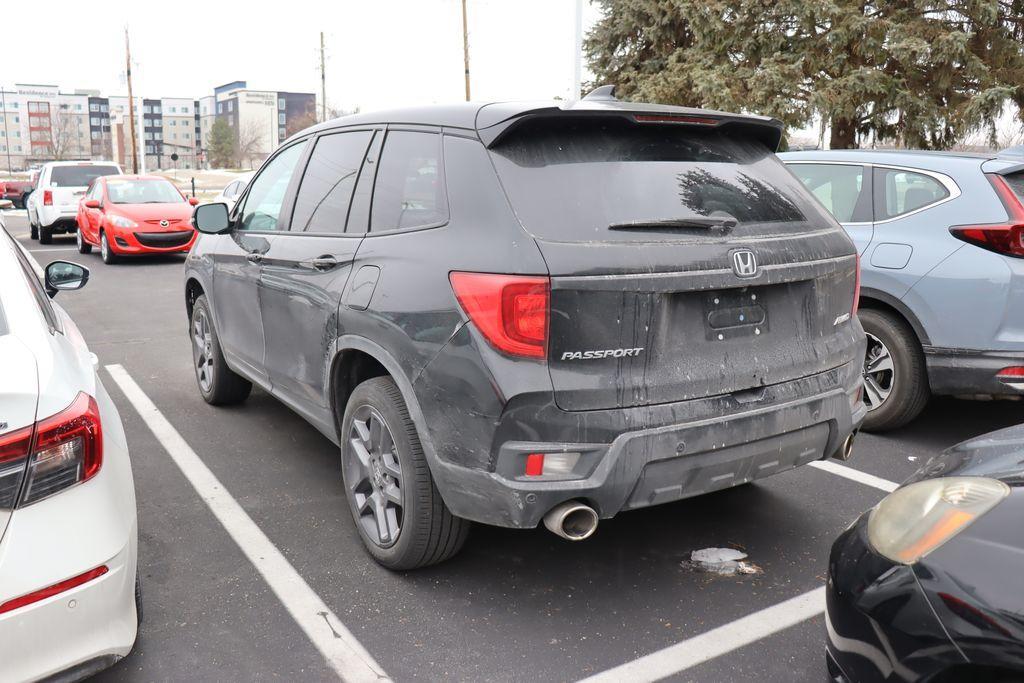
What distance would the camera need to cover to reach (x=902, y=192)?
5148 mm

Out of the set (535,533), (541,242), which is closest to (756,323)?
(541,242)

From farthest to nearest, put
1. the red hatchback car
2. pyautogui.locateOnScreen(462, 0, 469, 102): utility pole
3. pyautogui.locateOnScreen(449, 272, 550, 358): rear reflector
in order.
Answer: pyautogui.locateOnScreen(462, 0, 469, 102): utility pole
the red hatchback car
pyautogui.locateOnScreen(449, 272, 550, 358): rear reflector

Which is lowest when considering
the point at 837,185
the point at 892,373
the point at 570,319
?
the point at 892,373

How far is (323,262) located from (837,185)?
11.5 feet

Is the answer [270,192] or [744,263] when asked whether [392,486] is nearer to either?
[744,263]

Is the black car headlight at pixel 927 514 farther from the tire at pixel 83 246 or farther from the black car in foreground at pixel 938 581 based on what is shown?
the tire at pixel 83 246

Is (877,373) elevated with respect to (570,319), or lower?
lower

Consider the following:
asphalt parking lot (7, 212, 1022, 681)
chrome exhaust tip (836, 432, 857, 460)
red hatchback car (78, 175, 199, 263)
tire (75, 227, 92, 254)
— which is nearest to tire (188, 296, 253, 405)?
asphalt parking lot (7, 212, 1022, 681)

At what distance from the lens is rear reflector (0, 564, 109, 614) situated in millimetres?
2121

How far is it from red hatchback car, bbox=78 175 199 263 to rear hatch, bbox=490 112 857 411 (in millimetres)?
12081

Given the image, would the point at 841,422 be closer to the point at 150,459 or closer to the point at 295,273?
the point at 295,273

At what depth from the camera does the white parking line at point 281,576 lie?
285cm

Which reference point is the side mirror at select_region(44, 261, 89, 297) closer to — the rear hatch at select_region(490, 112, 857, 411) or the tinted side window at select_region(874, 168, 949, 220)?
the rear hatch at select_region(490, 112, 857, 411)

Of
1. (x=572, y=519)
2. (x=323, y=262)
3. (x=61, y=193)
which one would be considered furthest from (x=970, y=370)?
(x=61, y=193)
